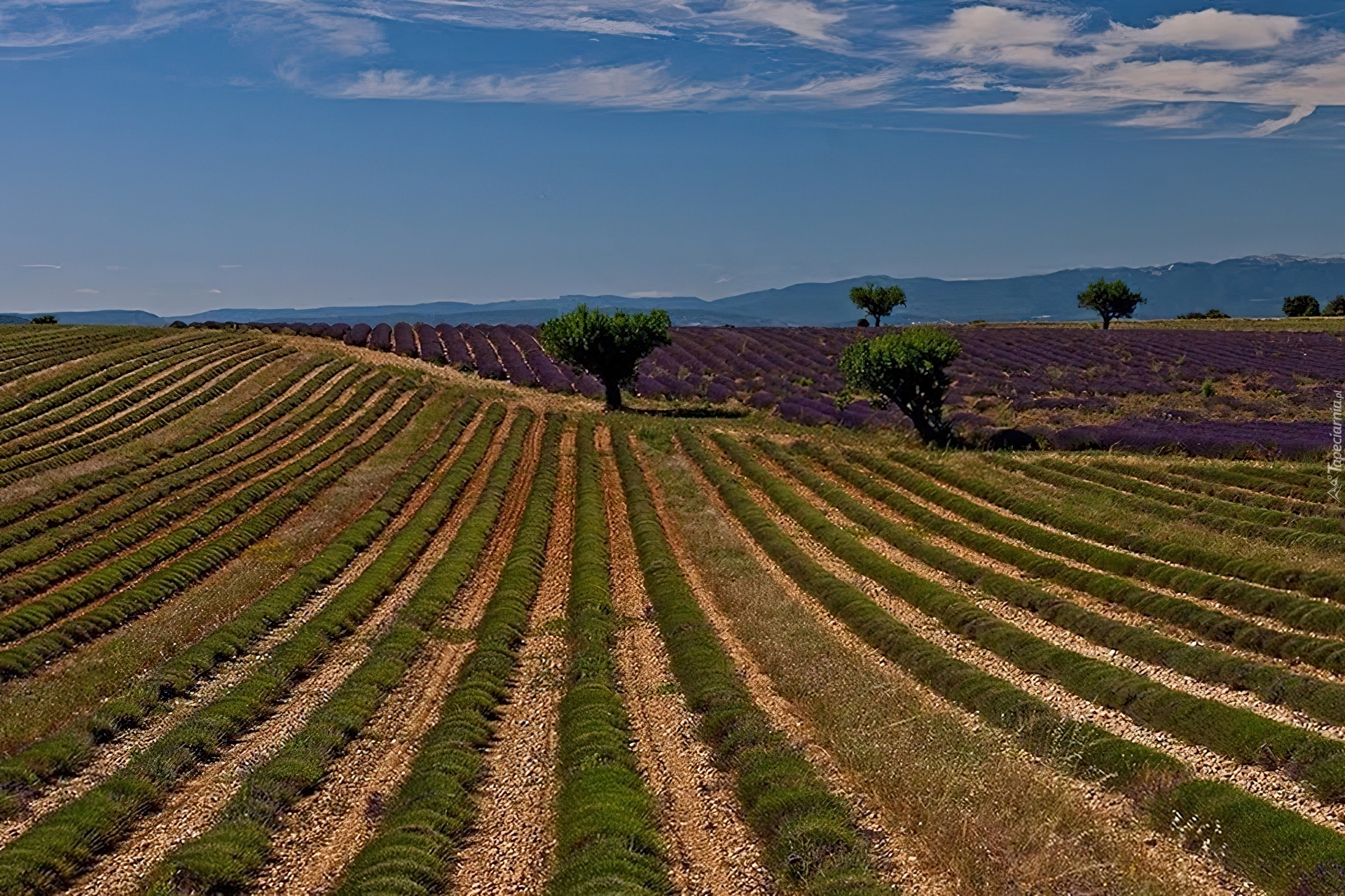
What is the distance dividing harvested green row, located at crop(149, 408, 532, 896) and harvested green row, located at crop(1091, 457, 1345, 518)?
899 inches

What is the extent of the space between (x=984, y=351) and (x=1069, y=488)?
38.0m

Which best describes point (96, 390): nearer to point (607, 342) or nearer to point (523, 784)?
point (607, 342)

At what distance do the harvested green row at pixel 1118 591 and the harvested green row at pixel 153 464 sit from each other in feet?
84.1

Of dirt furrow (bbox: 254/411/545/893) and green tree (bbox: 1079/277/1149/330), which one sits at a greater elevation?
green tree (bbox: 1079/277/1149/330)

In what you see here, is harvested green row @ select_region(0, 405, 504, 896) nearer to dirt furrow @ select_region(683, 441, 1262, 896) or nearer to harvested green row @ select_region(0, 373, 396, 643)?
harvested green row @ select_region(0, 373, 396, 643)

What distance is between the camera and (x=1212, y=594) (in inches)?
860

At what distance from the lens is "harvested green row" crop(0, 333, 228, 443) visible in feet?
151

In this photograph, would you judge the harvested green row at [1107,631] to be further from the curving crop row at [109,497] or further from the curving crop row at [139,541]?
the curving crop row at [109,497]

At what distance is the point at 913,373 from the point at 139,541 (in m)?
31.2

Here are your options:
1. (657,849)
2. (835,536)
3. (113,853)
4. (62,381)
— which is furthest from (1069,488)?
(62,381)

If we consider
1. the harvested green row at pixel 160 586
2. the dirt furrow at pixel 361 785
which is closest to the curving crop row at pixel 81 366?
the harvested green row at pixel 160 586

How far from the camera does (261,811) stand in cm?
1335

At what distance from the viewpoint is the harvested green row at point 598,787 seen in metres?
11.0

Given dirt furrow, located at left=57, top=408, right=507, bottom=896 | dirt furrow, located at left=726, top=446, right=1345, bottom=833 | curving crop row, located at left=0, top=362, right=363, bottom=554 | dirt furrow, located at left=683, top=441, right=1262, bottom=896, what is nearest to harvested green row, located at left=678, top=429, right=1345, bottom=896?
dirt furrow, located at left=683, top=441, right=1262, bottom=896
